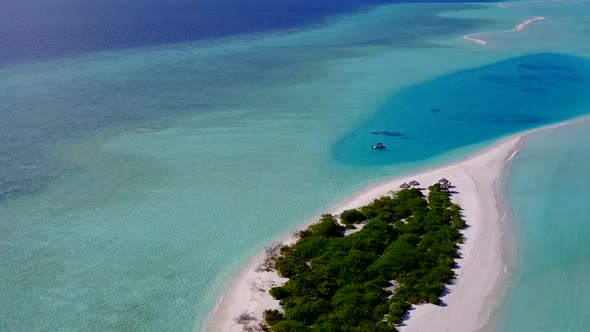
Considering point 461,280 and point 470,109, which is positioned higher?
point 470,109

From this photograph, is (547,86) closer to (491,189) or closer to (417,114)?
(417,114)

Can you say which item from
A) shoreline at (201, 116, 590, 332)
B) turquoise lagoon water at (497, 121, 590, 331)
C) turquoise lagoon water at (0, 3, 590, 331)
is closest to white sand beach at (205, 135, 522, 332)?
shoreline at (201, 116, 590, 332)

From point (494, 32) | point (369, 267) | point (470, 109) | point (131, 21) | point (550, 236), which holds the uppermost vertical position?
point (131, 21)

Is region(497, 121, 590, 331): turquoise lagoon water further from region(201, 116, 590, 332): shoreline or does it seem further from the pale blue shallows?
the pale blue shallows

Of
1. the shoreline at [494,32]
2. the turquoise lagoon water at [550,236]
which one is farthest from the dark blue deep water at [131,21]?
the turquoise lagoon water at [550,236]

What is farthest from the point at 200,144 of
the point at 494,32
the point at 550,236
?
the point at 494,32

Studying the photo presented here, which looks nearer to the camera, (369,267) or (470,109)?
(369,267)

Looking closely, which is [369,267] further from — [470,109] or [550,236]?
[470,109]
